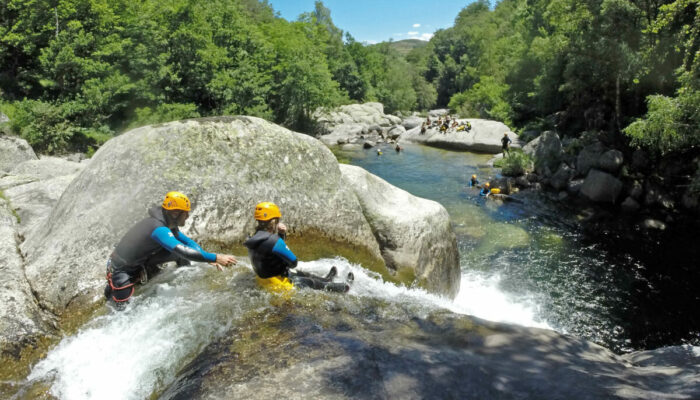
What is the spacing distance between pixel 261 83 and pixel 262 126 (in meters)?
26.7

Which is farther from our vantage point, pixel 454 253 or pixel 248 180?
pixel 454 253

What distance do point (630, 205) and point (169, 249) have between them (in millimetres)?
22186

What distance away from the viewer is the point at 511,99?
46312 millimetres

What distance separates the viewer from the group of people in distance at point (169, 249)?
5902 mm

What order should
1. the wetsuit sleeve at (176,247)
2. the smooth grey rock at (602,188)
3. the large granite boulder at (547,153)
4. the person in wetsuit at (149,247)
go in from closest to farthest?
the wetsuit sleeve at (176,247) → the person in wetsuit at (149,247) → the smooth grey rock at (602,188) → the large granite boulder at (547,153)

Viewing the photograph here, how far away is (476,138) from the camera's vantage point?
125 feet

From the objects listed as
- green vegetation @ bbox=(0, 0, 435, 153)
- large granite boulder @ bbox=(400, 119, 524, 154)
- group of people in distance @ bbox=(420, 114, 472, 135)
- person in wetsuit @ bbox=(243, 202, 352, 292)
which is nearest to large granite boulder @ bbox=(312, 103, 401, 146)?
group of people in distance @ bbox=(420, 114, 472, 135)

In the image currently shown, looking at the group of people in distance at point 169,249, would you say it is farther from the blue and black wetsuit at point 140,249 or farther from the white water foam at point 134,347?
the white water foam at point 134,347

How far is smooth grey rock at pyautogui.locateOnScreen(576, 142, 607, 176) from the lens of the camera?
23.4 m

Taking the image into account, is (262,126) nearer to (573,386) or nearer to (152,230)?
(152,230)

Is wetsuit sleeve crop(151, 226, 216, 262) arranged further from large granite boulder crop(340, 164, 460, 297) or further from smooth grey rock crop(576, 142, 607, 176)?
smooth grey rock crop(576, 142, 607, 176)

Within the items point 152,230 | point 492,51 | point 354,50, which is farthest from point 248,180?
point 354,50

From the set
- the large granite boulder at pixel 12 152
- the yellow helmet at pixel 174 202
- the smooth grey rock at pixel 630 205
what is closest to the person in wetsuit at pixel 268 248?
the yellow helmet at pixel 174 202

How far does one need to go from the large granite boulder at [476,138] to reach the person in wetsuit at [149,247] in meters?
34.0
